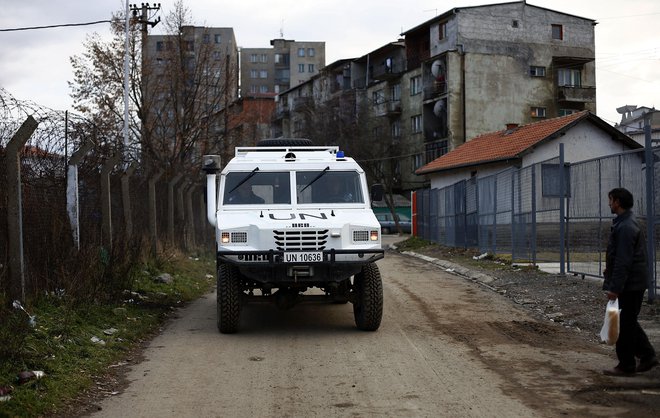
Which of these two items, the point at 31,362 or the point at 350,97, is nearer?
the point at 31,362

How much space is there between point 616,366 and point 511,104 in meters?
48.9

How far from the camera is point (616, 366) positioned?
7.58 m

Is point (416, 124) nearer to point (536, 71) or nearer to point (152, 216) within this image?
point (536, 71)

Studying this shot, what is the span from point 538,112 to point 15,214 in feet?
166

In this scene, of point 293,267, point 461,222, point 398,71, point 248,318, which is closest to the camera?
point 293,267

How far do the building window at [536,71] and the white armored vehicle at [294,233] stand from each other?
46.5 m

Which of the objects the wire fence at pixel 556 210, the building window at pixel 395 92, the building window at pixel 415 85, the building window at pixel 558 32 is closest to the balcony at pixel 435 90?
the building window at pixel 415 85

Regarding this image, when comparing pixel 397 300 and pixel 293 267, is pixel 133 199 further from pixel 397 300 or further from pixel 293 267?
pixel 293 267

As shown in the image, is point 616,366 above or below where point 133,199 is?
below

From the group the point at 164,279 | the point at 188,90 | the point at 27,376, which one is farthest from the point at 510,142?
the point at 27,376

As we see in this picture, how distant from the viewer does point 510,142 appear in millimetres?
37719

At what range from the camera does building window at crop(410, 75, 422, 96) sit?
6065 cm

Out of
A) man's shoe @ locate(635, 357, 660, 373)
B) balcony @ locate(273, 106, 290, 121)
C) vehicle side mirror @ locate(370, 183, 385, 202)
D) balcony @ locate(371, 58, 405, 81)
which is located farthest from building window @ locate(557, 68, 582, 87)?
man's shoe @ locate(635, 357, 660, 373)

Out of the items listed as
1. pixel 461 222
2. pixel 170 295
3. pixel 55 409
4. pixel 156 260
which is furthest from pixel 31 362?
pixel 461 222
